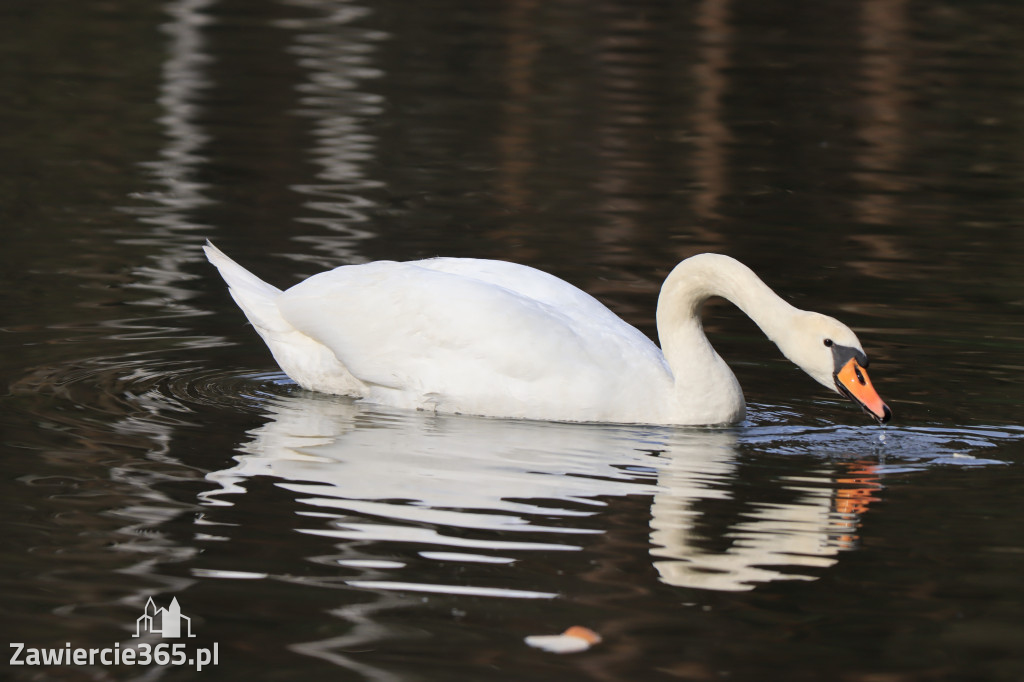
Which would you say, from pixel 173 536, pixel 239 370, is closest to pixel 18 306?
pixel 239 370

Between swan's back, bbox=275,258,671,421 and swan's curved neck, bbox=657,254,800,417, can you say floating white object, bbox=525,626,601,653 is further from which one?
swan's curved neck, bbox=657,254,800,417

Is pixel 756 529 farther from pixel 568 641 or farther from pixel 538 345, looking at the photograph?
pixel 538 345

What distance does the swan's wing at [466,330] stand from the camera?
335 inches

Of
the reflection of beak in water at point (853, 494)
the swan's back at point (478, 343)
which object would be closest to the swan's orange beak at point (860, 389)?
the reflection of beak in water at point (853, 494)

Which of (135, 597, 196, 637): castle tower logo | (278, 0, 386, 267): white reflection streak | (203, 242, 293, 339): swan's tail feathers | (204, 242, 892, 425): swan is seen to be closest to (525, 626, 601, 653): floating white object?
(135, 597, 196, 637): castle tower logo

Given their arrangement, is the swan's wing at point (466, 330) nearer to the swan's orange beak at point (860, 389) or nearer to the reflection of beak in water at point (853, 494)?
the swan's orange beak at point (860, 389)

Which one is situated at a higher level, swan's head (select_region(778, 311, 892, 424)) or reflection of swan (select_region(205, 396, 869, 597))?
swan's head (select_region(778, 311, 892, 424))

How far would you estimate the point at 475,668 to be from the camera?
17.5ft

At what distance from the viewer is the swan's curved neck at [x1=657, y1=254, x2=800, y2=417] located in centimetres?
849

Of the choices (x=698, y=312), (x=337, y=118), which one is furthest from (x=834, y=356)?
(x=337, y=118)

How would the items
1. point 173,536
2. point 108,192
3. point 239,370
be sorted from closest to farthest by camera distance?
1. point 173,536
2. point 239,370
3. point 108,192

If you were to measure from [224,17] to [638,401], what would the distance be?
2188cm

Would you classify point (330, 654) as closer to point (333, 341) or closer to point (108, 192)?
point (333, 341)

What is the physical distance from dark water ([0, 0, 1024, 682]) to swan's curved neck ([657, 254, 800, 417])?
0.29 meters
